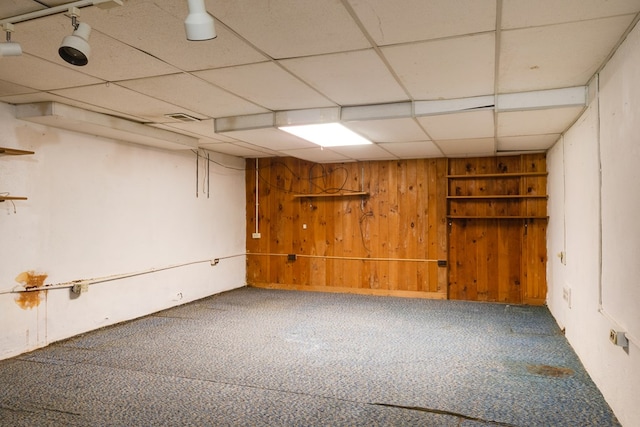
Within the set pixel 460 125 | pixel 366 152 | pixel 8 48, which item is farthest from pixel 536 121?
pixel 8 48

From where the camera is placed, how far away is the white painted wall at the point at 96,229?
3730 millimetres

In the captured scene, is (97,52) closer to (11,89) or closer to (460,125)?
(11,89)

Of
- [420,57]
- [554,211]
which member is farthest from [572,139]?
[420,57]

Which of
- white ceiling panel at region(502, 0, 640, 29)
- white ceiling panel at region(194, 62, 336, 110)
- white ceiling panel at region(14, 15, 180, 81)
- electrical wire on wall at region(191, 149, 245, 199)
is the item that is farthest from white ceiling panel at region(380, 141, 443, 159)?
white ceiling panel at region(14, 15, 180, 81)

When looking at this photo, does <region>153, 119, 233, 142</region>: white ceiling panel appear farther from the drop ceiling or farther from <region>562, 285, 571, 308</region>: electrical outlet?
<region>562, 285, 571, 308</region>: electrical outlet

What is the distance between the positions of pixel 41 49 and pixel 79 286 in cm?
260

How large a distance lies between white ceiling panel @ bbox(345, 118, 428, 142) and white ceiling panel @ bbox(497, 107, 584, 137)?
752 millimetres

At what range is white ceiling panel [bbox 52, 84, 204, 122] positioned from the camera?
3156mm

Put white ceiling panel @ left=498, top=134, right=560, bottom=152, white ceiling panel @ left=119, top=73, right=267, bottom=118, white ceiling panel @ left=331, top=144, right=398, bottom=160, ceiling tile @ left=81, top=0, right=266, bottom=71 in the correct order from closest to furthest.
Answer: ceiling tile @ left=81, top=0, right=266, bottom=71, white ceiling panel @ left=119, top=73, right=267, bottom=118, white ceiling panel @ left=498, top=134, right=560, bottom=152, white ceiling panel @ left=331, top=144, right=398, bottom=160

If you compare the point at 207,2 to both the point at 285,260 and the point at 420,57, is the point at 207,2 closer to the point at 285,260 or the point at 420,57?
the point at 420,57

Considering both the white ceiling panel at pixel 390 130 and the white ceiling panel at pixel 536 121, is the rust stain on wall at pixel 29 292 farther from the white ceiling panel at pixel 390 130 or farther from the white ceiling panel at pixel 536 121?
the white ceiling panel at pixel 536 121

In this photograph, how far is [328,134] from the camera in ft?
14.5

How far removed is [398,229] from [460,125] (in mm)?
2641

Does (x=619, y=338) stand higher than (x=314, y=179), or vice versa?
(x=314, y=179)
